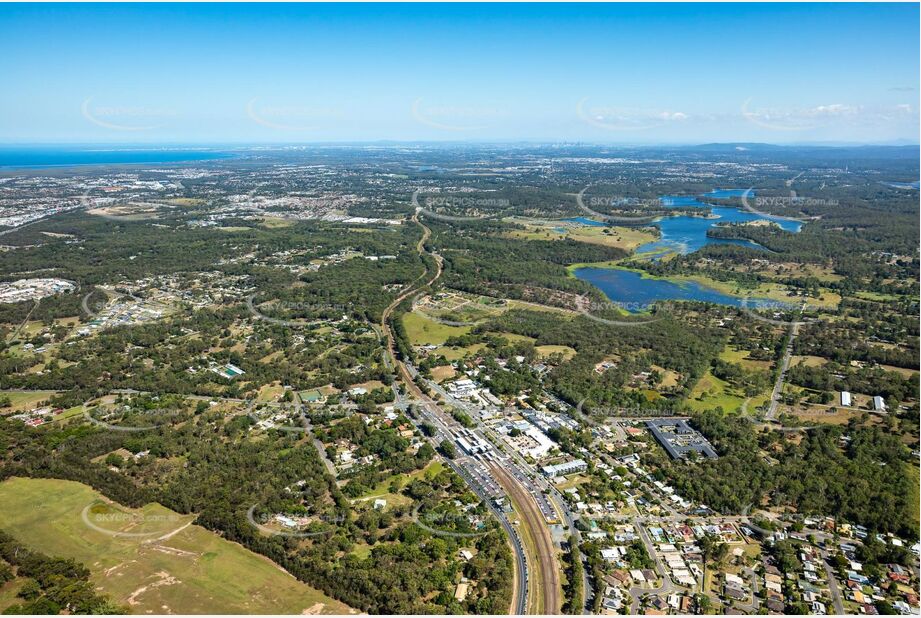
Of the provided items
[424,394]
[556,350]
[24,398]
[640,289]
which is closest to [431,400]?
[424,394]

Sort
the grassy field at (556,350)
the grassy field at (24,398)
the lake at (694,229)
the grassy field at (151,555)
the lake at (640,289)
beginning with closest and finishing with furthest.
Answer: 1. the grassy field at (151,555)
2. the grassy field at (24,398)
3. the grassy field at (556,350)
4. the lake at (640,289)
5. the lake at (694,229)

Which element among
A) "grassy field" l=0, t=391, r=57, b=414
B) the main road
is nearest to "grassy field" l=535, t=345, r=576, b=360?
the main road

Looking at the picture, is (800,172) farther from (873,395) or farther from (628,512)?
(628,512)

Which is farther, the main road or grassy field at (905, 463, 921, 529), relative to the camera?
grassy field at (905, 463, 921, 529)

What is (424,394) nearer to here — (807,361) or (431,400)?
(431,400)

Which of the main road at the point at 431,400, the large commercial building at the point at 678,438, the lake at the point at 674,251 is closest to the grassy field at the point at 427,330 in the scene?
the main road at the point at 431,400

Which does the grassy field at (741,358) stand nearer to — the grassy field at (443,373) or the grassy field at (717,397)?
the grassy field at (717,397)

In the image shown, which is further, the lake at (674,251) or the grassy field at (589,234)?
the grassy field at (589,234)

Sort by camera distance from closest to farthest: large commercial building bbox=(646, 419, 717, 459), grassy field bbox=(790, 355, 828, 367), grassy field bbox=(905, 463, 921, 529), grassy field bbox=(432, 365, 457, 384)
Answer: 1. grassy field bbox=(905, 463, 921, 529)
2. large commercial building bbox=(646, 419, 717, 459)
3. grassy field bbox=(432, 365, 457, 384)
4. grassy field bbox=(790, 355, 828, 367)

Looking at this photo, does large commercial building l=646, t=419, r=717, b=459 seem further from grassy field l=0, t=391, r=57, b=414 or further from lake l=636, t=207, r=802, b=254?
lake l=636, t=207, r=802, b=254
